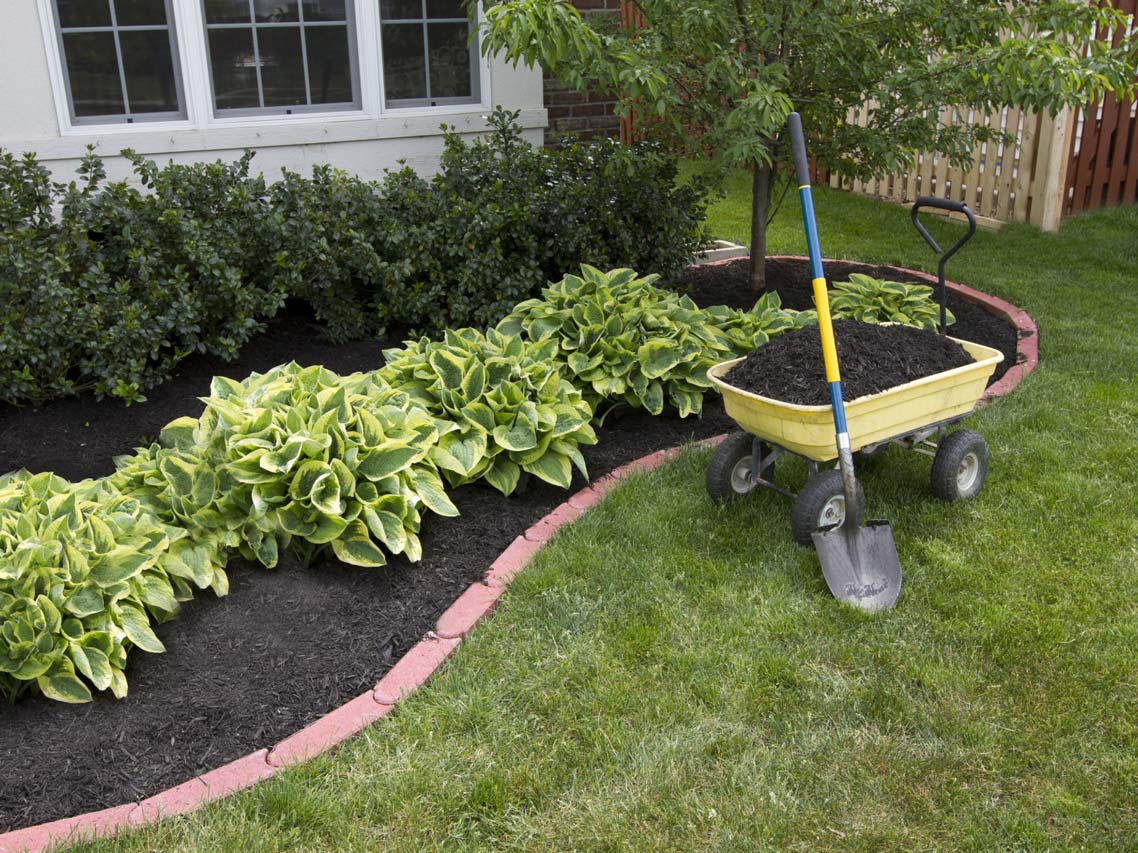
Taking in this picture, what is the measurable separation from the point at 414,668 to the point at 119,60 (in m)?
3.89

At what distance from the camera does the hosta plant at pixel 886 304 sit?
535cm

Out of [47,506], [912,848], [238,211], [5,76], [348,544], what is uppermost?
[5,76]

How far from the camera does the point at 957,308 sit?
6.40 m

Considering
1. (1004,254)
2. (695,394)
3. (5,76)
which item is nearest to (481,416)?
(695,394)

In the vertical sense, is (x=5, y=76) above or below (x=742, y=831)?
above

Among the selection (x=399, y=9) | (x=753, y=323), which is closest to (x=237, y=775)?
(x=753, y=323)

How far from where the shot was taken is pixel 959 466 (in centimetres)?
394

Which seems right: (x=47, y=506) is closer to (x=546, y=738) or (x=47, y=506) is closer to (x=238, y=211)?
(x=546, y=738)

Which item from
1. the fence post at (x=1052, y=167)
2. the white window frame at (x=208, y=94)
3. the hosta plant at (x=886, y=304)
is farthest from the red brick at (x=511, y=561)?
the fence post at (x=1052, y=167)

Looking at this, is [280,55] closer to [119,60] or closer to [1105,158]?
[119,60]

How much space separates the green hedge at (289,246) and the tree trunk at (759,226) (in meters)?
0.37

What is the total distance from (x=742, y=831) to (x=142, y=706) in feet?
5.64

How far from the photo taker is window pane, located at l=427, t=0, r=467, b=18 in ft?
19.6

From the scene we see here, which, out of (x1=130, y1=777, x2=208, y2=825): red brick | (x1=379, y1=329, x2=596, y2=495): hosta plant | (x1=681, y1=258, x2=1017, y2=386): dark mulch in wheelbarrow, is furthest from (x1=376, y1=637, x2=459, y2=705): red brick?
(x1=681, y1=258, x2=1017, y2=386): dark mulch in wheelbarrow
